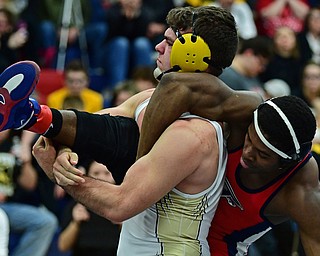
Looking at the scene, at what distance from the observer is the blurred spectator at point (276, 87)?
8.28 meters

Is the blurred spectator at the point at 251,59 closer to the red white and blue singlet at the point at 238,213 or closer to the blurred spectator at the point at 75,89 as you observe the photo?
the blurred spectator at the point at 75,89

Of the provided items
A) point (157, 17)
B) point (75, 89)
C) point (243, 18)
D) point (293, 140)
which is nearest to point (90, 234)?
point (75, 89)

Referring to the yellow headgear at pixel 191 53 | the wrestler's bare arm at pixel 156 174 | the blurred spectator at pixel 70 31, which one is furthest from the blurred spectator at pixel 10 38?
the wrestler's bare arm at pixel 156 174

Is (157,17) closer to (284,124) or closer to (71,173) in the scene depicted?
(71,173)

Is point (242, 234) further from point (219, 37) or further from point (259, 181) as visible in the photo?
point (219, 37)

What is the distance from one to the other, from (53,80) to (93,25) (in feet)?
3.78

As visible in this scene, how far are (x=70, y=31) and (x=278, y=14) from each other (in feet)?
7.91

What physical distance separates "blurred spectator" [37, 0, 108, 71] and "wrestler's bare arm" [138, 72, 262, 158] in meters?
5.37

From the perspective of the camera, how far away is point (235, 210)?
416 centimetres

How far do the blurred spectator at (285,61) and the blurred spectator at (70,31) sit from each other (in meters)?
1.71

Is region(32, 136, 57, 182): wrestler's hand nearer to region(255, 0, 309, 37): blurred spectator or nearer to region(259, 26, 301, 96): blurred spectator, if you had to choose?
region(259, 26, 301, 96): blurred spectator

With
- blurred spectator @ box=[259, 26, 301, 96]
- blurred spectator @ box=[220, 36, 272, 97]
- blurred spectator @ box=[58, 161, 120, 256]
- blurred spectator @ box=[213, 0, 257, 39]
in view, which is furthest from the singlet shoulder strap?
blurred spectator @ box=[213, 0, 257, 39]

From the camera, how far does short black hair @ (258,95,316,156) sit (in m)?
3.80

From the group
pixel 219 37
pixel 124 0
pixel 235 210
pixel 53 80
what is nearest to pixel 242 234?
pixel 235 210
